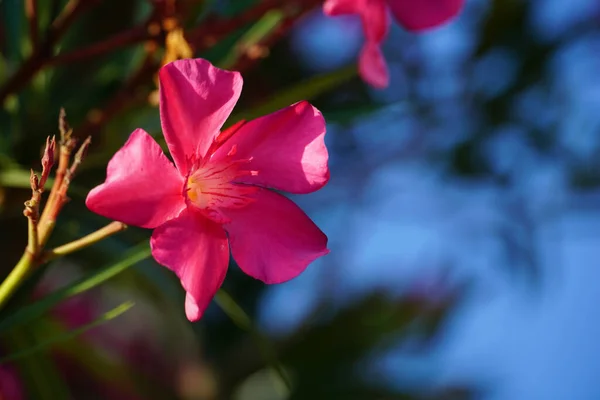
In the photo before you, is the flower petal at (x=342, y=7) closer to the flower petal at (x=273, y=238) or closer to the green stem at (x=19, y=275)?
the flower petal at (x=273, y=238)

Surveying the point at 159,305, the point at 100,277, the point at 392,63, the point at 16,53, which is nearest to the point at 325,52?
the point at 392,63

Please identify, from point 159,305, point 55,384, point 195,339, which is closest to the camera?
point 55,384

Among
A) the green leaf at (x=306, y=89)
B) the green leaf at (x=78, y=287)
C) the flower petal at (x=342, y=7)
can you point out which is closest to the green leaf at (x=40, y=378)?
the green leaf at (x=78, y=287)

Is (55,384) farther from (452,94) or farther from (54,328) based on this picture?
(452,94)

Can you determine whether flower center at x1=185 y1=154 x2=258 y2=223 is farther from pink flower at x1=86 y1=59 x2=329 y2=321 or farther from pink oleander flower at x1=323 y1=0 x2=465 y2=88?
pink oleander flower at x1=323 y1=0 x2=465 y2=88

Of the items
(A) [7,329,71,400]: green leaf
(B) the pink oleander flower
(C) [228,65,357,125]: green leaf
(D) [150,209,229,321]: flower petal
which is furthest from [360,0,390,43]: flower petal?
(A) [7,329,71,400]: green leaf
